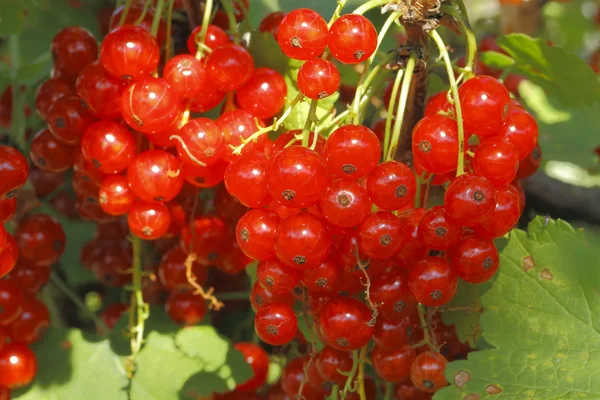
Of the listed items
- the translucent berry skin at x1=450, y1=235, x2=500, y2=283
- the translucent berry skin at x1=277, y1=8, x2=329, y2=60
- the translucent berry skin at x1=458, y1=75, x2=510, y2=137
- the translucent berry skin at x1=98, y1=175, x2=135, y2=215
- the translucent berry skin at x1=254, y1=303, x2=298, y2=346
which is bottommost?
the translucent berry skin at x1=254, y1=303, x2=298, y2=346

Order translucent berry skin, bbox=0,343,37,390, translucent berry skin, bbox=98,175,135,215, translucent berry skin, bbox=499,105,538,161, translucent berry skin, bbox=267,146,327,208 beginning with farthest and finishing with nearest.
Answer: translucent berry skin, bbox=0,343,37,390 < translucent berry skin, bbox=98,175,135,215 < translucent berry skin, bbox=499,105,538,161 < translucent berry skin, bbox=267,146,327,208

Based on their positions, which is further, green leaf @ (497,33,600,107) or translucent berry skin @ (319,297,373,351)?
green leaf @ (497,33,600,107)

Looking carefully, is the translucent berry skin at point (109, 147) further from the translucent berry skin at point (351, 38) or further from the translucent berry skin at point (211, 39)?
the translucent berry skin at point (351, 38)

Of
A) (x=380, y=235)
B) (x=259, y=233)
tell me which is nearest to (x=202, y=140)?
(x=259, y=233)

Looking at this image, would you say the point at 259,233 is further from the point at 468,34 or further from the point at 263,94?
the point at 468,34

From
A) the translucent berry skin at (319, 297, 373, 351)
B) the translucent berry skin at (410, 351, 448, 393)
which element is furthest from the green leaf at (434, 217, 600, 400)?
the translucent berry skin at (319, 297, 373, 351)

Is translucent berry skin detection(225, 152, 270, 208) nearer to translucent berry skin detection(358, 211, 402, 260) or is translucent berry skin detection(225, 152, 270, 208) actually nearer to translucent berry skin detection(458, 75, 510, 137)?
translucent berry skin detection(358, 211, 402, 260)
